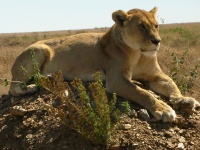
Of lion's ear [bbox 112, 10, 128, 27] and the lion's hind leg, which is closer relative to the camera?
lion's ear [bbox 112, 10, 128, 27]

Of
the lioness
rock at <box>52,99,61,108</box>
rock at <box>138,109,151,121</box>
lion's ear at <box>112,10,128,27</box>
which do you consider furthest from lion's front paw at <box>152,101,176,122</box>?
lion's ear at <box>112,10,128,27</box>

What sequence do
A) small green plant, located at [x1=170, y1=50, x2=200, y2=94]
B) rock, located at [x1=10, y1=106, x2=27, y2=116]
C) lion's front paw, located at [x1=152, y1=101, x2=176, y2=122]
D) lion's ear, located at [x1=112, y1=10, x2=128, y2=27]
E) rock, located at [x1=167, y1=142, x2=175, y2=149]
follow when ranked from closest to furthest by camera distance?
rock, located at [x1=167, y1=142, x2=175, y2=149] → lion's front paw, located at [x1=152, y1=101, x2=176, y2=122] → rock, located at [x1=10, y1=106, x2=27, y2=116] → lion's ear, located at [x1=112, y1=10, x2=128, y2=27] → small green plant, located at [x1=170, y1=50, x2=200, y2=94]

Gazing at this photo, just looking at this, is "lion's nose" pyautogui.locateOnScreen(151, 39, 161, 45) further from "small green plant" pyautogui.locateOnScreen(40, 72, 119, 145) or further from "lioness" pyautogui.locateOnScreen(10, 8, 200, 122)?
"small green plant" pyautogui.locateOnScreen(40, 72, 119, 145)

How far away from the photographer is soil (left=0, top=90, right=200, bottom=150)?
475cm

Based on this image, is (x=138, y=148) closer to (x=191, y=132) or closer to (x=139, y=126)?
(x=139, y=126)

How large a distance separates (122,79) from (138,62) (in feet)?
1.78

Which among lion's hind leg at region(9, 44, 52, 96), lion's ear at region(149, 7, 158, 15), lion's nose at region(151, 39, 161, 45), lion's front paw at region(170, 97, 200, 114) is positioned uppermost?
lion's ear at region(149, 7, 158, 15)

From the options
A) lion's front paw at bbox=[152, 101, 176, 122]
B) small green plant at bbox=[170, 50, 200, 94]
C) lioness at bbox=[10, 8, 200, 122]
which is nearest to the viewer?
lion's front paw at bbox=[152, 101, 176, 122]

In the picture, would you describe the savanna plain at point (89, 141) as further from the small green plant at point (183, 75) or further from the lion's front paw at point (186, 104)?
the small green plant at point (183, 75)

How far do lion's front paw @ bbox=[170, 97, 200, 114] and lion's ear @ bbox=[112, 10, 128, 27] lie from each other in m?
1.50

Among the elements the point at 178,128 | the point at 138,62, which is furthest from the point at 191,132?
the point at 138,62

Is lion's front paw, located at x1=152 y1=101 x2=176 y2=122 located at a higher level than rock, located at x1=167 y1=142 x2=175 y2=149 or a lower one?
higher

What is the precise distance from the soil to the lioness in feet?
0.69

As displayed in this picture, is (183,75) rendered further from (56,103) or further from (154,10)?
(56,103)
